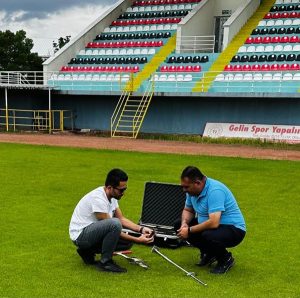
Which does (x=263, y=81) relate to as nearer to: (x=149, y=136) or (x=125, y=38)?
(x=149, y=136)

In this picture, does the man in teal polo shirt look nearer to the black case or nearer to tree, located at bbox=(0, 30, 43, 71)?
the black case

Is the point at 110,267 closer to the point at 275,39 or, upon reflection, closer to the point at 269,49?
the point at 269,49

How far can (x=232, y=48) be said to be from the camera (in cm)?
3022

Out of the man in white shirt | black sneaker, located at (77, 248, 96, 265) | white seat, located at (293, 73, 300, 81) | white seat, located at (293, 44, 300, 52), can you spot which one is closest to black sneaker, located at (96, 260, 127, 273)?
the man in white shirt

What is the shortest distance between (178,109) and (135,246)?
2037 centimetres

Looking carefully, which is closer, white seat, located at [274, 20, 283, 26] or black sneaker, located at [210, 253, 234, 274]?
black sneaker, located at [210, 253, 234, 274]

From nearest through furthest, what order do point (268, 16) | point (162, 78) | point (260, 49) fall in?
point (162, 78)
point (260, 49)
point (268, 16)

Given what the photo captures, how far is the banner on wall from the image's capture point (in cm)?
2416

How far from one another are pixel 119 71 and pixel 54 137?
7.25 metres

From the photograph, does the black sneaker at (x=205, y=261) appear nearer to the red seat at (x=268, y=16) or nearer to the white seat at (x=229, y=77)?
the white seat at (x=229, y=77)

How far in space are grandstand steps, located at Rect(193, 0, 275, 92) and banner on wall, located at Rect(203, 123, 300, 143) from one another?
2.14 m

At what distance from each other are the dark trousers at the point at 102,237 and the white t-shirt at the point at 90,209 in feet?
0.30

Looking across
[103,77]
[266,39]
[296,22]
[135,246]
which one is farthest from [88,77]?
[135,246]

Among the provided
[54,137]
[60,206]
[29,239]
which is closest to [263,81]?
[54,137]
